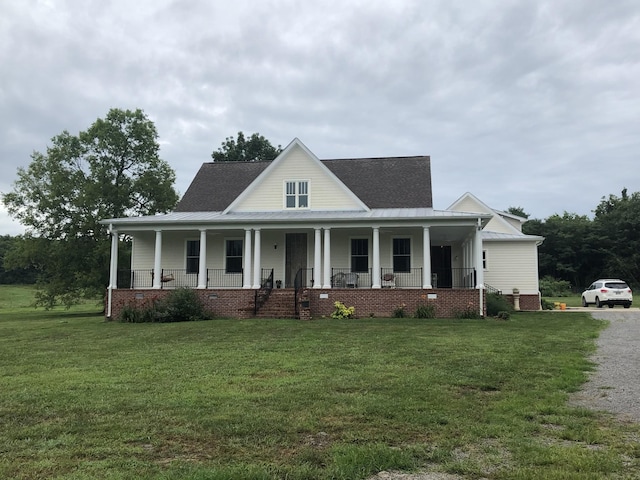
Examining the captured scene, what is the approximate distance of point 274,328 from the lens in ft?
47.1

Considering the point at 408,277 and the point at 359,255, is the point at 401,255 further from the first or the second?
the point at 359,255

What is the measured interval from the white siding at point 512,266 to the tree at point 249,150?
81.3 feet

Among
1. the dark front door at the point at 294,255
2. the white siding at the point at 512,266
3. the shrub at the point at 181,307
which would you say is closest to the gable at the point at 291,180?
the dark front door at the point at 294,255

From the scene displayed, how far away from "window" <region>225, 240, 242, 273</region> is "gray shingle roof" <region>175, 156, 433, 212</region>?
2.05 meters

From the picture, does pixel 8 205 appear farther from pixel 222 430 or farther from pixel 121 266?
pixel 222 430

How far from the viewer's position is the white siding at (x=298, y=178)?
21438 millimetres

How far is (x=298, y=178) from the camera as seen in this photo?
2180 cm

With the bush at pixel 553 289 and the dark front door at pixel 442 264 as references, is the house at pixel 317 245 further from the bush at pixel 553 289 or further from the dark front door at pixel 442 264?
the bush at pixel 553 289

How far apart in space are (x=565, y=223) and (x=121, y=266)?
4580cm

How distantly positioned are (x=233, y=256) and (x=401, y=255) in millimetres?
7137

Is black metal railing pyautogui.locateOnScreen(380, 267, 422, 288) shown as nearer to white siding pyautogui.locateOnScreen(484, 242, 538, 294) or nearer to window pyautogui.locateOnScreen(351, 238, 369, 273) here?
window pyautogui.locateOnScreen(351, 238, 369, 273)

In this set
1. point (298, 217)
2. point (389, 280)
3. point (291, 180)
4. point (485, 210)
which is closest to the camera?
point (298, 217)

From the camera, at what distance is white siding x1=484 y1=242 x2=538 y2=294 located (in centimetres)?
2412

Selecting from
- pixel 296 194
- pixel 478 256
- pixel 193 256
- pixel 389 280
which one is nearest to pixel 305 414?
pixel 478 256
